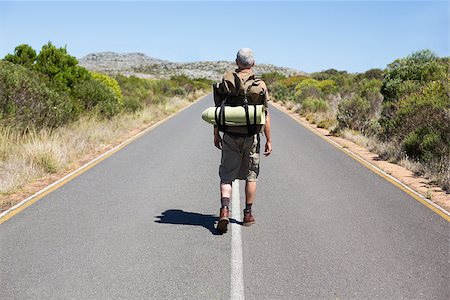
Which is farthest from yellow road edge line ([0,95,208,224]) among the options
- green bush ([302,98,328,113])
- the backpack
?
green bush ([302,98,328,113])

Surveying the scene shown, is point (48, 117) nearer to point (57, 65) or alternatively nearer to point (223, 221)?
point (57, 65)

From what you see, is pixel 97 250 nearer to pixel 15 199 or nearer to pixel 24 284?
pixel 24 284

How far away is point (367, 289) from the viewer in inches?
175

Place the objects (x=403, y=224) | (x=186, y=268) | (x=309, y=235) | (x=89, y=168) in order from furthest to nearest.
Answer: (x=89, y=168)
(x=403, y=224)
(x=309, y=235)
(x=186, y=268)

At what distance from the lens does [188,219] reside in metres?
6.68

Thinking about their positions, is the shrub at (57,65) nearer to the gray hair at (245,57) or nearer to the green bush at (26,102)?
the green bush at (26,102)

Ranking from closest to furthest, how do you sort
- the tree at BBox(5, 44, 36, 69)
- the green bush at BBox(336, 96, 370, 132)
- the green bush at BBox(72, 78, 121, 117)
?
the tree at BBox(5, 44, 36, 69) < the green bush at BBox(72, 78, 121, 117) < the green bush at BBox(336, 96, 370, 132)

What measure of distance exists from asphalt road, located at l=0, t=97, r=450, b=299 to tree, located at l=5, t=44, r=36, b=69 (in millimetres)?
8983

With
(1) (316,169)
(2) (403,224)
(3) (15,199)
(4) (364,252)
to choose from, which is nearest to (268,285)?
(4) (364,252)

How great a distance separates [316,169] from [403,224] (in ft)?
14.0

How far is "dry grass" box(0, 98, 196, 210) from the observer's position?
911cm

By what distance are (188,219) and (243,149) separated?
4.52 ft

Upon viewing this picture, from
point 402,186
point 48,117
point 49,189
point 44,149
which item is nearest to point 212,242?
point 49,189

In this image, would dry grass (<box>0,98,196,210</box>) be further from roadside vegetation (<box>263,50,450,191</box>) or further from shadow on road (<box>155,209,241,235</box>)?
roadside vegetation (<box>263,50,450,191</box>)
